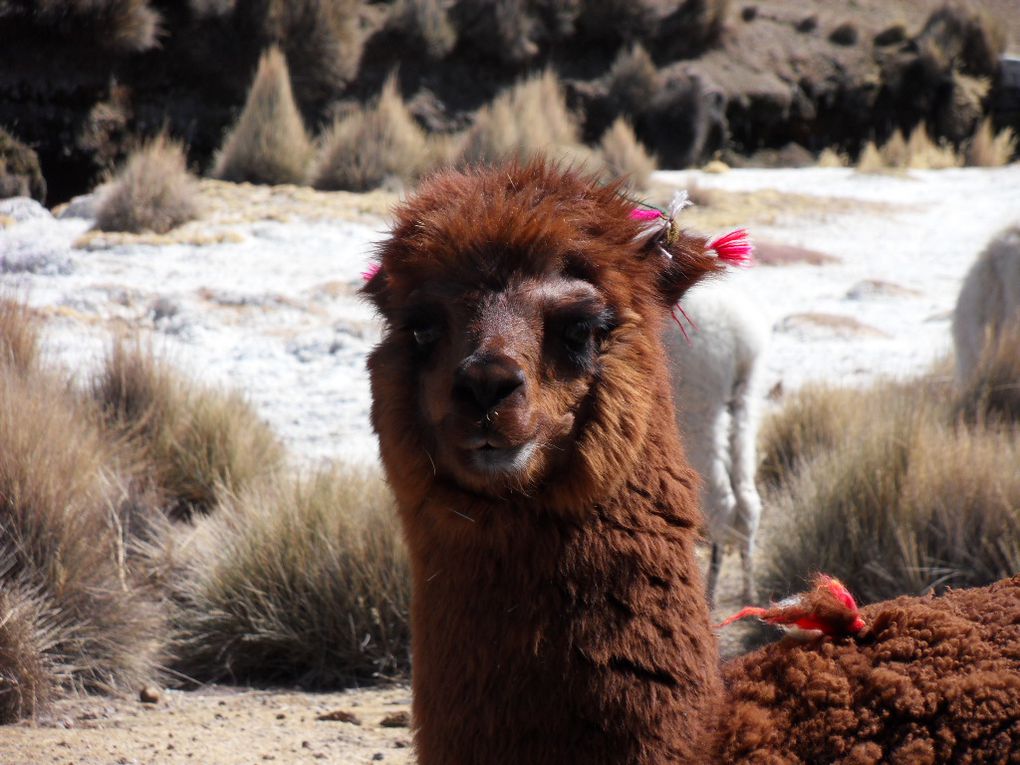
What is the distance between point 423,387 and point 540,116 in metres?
14.0

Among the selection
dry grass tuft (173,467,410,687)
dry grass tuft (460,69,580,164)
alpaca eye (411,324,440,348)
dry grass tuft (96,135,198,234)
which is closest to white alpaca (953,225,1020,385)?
dry grass tuft (173,467,410,687)

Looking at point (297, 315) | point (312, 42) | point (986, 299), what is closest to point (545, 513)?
point (986, 299)

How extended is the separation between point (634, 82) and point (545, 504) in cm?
1817

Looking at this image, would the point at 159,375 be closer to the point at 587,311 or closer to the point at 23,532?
the point at 23,532

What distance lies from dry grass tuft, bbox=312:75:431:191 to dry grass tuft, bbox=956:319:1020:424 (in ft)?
25.4

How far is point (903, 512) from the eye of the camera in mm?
5398

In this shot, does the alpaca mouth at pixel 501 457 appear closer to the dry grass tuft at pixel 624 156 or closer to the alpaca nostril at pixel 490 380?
the alpaca nostril at pixel 490 380

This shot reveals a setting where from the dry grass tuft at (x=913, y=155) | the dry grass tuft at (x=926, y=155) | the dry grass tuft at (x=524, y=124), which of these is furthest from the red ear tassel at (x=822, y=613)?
the dry grass tuft at (x=926, y=155)

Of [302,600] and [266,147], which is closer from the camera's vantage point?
[302,600]

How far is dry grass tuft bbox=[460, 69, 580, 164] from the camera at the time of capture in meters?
14.7

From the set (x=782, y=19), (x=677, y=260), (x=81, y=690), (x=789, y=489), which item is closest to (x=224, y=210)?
(x=789, y=489)

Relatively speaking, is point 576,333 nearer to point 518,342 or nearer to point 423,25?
point 518,342

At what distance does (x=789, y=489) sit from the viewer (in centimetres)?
668

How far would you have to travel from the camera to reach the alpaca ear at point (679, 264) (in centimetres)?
258
